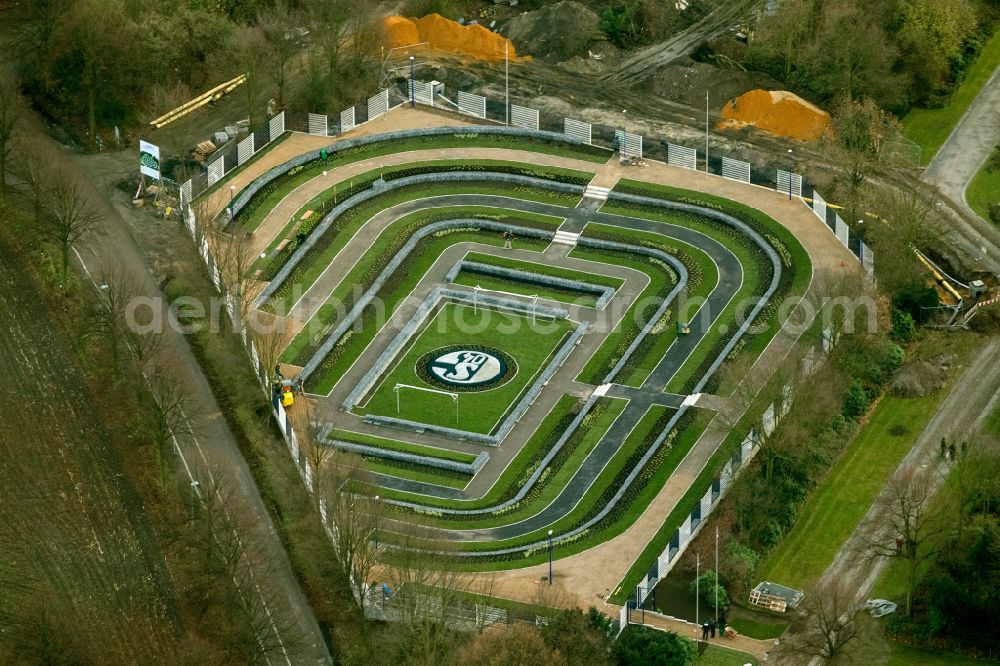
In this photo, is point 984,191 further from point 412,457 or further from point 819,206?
point 412,457

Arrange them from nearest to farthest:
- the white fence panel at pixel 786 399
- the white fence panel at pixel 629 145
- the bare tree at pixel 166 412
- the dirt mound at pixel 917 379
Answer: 1. the bare tree at pixel 166 412
2. the white fence panel at pixel 786 399
3. the dirt mound at pixel 917 379
4. the white fence panel at pixel 629 145

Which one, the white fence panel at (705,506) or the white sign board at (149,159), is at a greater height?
the white sign board at (149,159)

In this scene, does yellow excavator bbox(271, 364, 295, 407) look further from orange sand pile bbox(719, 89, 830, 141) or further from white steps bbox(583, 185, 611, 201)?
orange sand pile bbox(719, 89, 830, 141)

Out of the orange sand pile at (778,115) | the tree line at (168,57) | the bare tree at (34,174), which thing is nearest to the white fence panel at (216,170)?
the tree line at (168,57)

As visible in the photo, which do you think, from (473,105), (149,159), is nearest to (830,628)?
(473,105)

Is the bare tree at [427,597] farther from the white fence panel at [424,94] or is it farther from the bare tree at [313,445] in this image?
the white fence panel at [424,94]
